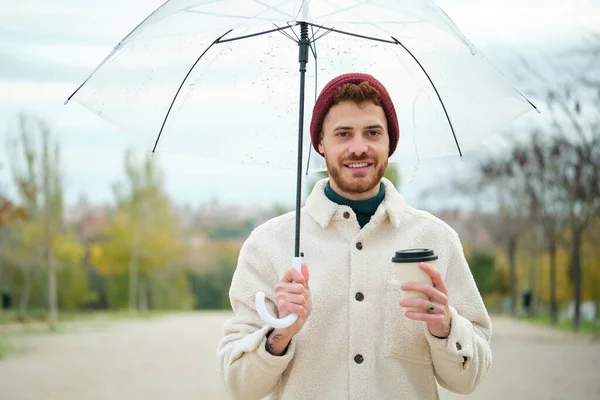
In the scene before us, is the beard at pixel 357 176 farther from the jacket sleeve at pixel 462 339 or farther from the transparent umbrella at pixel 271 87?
the jacket sleeve at pixel 462 339

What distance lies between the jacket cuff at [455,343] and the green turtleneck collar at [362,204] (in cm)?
52

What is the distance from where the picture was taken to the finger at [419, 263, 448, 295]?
2.44 m

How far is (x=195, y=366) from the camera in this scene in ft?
42.5

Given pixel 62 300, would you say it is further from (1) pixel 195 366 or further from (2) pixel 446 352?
(2) pixel 446 352

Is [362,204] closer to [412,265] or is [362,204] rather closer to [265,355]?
[412,265]

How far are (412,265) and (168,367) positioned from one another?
11.1 metres

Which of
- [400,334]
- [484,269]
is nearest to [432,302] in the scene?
[400,334]

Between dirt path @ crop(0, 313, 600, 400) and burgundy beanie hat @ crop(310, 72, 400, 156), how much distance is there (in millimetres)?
7701

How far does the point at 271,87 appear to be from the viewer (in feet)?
10.9

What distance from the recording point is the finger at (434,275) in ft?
8.01

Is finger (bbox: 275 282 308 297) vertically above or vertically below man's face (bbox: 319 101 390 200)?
below

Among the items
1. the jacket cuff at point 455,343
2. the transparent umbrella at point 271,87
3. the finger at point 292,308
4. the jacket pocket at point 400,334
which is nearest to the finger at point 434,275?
the jacket cuff at point 455,343

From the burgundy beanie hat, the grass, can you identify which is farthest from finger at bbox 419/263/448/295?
the grass

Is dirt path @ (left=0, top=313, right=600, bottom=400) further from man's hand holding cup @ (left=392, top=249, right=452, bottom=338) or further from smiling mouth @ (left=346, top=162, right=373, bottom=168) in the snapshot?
man's hand holding cup @ (left=392, top=249, right=452, bottom=338)
